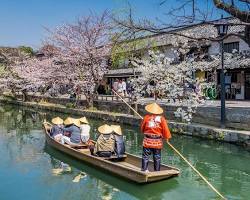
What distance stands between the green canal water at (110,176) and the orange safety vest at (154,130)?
105cm

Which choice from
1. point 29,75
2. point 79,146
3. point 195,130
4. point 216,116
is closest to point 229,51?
point 216,116

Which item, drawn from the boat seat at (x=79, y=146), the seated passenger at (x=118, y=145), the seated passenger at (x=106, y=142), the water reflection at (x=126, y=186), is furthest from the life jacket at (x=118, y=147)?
the boat seat at (x=79, y=146)

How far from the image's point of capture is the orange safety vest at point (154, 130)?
417 inches

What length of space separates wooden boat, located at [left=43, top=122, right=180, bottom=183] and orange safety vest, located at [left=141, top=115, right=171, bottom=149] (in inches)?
27.4

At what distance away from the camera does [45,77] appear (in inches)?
1380

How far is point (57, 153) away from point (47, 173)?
112 inches

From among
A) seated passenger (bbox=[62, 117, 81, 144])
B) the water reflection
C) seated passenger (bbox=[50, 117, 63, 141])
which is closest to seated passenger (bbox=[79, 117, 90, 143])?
seated passenger (bbox=[62, 117, 81, 144])

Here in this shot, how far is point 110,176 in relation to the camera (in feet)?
38.7

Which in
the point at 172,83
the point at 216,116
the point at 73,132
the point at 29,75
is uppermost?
the point at 29,75

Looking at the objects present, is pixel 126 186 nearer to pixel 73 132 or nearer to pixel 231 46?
pixel 73 132

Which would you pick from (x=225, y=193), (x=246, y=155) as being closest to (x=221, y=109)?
(x=246, y=155)

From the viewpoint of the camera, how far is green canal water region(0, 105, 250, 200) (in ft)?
34.0

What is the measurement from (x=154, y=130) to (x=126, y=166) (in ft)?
4.98

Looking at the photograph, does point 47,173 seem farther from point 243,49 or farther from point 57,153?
point 243,49
